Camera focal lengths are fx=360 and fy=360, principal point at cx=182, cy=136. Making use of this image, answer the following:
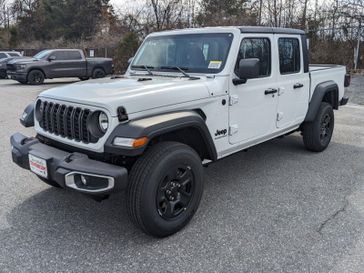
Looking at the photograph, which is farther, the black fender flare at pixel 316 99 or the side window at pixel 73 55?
the side window at pixel 73 55

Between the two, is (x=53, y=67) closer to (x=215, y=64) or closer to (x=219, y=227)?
(x=215, y=64)

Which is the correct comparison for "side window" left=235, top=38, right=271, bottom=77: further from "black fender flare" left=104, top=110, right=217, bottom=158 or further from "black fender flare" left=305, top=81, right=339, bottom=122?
"black fender flare" left=305, top=81, right=339, bottom=122

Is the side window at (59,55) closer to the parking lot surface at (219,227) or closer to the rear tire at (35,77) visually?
the rear tire at (35,77)

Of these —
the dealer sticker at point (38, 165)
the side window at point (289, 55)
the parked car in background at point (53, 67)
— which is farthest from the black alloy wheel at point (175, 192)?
the parked car in background at point (53, 67)

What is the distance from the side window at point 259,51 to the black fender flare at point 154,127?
978 mm

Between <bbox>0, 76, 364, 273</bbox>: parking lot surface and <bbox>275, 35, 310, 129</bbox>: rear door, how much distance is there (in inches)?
28.9

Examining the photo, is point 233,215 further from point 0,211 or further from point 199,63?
Answer: point 0,211

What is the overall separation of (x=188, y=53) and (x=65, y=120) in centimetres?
168

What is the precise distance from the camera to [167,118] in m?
3.09

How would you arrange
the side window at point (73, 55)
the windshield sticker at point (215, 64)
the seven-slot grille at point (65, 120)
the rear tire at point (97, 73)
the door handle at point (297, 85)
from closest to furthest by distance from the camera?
1. the seven-slot grille at point (65, 120)
2. the windshield sticker at point (215, 64)
3. the door handle at point (297, 85)
4. the side window at point (73, 55)
5. the rear tire at point (97, 73)

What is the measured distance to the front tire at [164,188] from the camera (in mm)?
2916

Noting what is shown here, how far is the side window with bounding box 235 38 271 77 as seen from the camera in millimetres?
4049

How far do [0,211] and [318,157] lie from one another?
438cm

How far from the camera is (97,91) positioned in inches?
128
